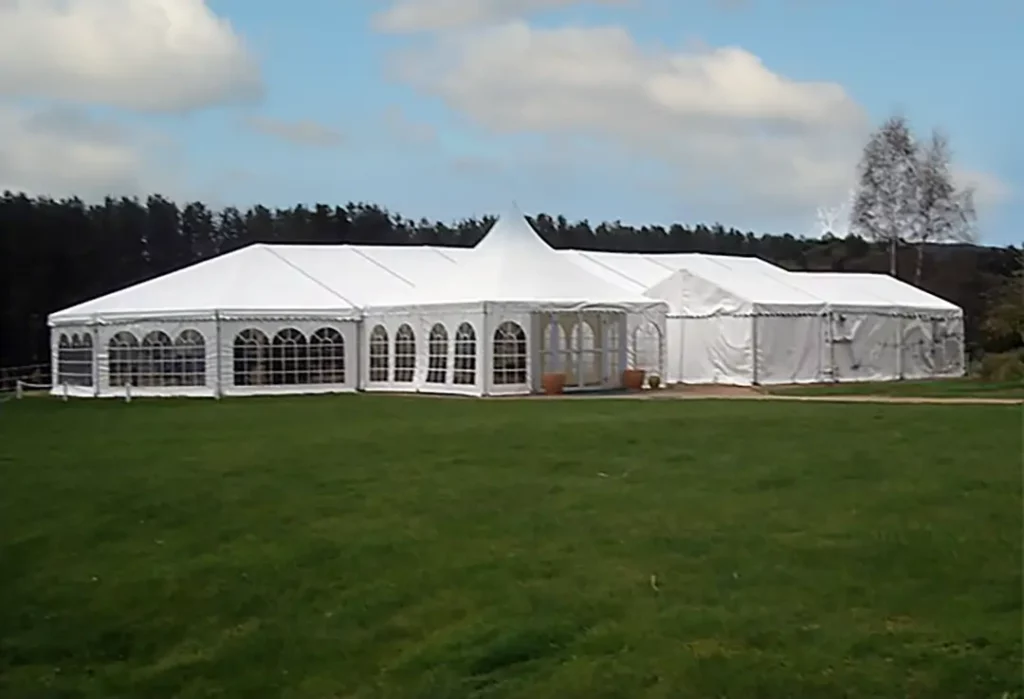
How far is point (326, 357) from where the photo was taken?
2478cm

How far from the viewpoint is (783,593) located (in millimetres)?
5914

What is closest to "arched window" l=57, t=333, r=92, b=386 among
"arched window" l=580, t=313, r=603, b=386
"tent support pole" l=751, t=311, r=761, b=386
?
"arched window" l=580, t=313, r=603, b=386

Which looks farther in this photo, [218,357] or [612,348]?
[612,348]

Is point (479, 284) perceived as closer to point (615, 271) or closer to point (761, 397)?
point (761, 397)

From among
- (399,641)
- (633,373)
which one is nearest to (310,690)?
(399,641)

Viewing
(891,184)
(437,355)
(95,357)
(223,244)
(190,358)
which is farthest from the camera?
(223,244)

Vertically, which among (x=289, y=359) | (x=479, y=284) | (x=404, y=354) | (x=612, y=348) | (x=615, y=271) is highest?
(x=615, y=271)

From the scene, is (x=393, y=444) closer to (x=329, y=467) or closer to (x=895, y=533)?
(x=329, y=467)

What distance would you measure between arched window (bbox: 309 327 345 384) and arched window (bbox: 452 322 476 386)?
3.18 metres

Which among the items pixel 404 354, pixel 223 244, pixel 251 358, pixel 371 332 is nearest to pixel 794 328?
pixel 404 354

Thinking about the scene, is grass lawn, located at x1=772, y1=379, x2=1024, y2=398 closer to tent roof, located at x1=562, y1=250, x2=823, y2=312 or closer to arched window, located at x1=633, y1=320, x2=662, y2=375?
tent roof, located at x1=562, y1=250, x2=823, y2=312

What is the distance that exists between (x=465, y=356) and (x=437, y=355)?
3.22ft

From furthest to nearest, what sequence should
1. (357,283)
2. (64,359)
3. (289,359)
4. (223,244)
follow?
(223,244) → (357,283) → (64,359) → (289,359)

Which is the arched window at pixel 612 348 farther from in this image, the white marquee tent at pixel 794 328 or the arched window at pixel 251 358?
the arched window at pixel 251 358
